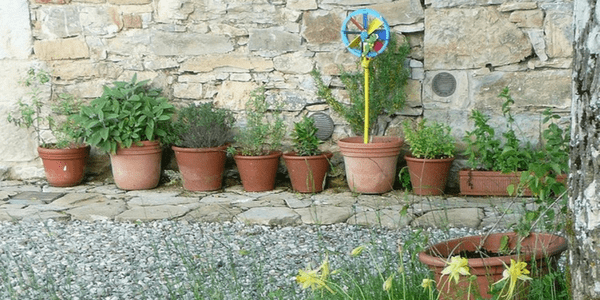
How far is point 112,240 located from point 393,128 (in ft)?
7.38

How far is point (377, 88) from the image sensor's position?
5.16m

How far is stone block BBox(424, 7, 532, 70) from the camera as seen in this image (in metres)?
4.94

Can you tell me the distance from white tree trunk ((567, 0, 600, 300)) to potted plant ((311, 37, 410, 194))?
2.93 metres

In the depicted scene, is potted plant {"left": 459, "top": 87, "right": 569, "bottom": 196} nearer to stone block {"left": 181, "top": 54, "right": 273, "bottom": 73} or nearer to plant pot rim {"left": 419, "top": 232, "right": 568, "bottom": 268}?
stone block {"left": 181, "top": 54, "right": 273, "bottom": 73}

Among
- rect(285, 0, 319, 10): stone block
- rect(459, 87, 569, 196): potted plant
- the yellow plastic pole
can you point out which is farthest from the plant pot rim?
rect(285, 0, 319, 10): stone block

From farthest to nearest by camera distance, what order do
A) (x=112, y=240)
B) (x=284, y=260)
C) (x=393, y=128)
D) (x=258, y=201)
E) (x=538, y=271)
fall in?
(x=393, y=128) → (x=258, y=201) → (x=112, y=240) → (x=284, y=260) → (x=538, y=271)

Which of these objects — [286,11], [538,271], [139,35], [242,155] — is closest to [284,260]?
[538,271]

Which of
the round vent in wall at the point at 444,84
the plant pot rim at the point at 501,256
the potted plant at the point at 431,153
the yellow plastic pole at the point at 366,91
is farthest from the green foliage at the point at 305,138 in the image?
the plant pot rim at the point at 501,256

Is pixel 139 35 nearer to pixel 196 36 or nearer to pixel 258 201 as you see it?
pixel 196 36

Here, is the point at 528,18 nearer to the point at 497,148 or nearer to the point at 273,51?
the point at 497,148

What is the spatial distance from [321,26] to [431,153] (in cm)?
120

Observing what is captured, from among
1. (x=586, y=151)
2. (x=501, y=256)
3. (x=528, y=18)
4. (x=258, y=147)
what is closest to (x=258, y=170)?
(x=258, y=147)

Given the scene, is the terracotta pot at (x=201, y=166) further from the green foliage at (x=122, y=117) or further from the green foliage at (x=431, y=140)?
the green foliage at (x=431, y=140)

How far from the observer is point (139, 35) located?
560 centimetres
